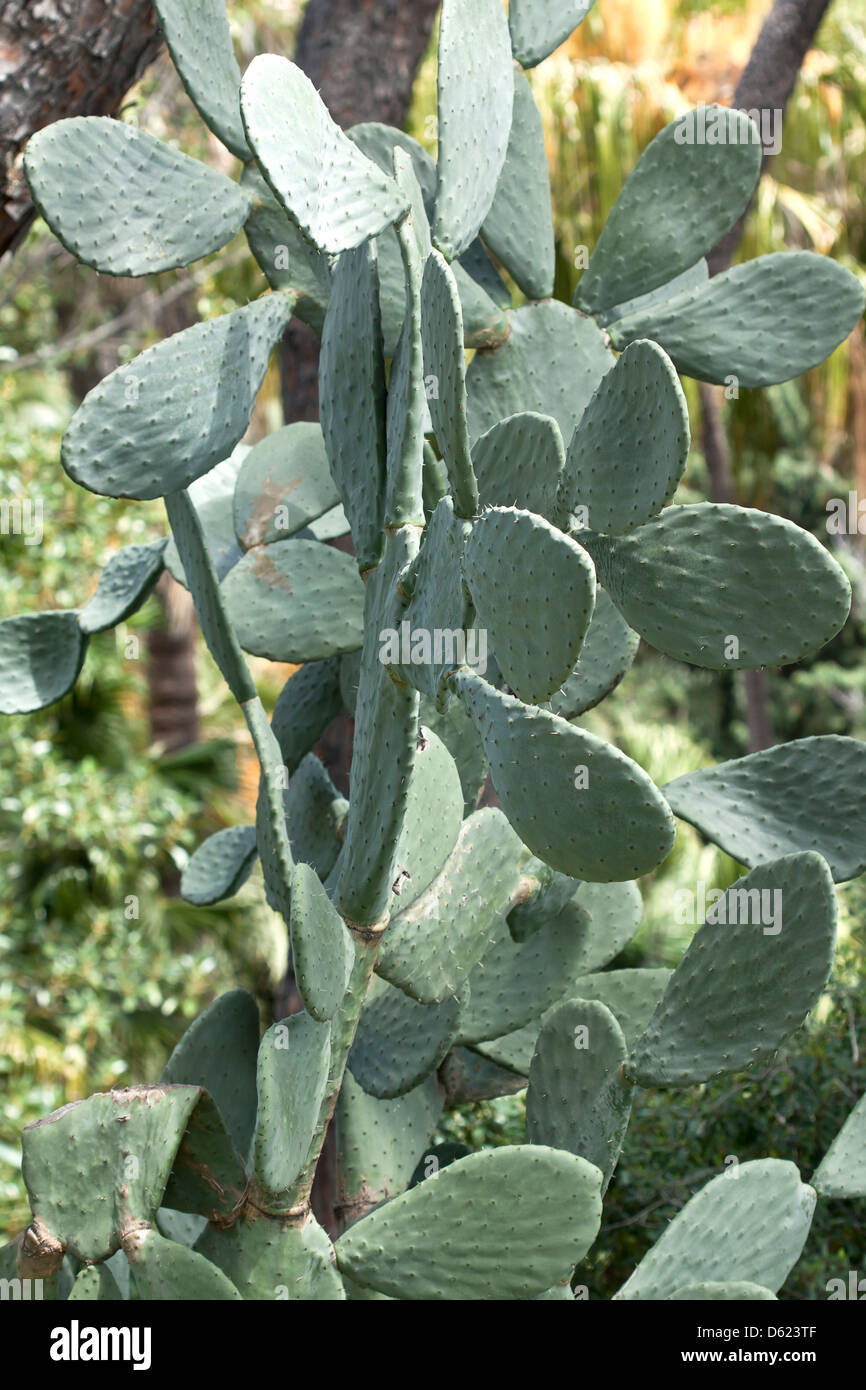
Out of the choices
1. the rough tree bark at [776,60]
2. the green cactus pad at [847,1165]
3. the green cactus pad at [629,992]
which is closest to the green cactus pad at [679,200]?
the green cactus pad at [629,992]

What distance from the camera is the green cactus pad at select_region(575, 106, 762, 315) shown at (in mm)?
1198

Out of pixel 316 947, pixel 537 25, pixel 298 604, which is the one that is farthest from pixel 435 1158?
pixel 537 25

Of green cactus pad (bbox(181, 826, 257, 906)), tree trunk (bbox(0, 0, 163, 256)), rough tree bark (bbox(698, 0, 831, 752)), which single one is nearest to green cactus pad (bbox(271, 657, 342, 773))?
green cactus pad (bbox(181, 826, 257, 906))

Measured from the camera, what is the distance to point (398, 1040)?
115 centimetres

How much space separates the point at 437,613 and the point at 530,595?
0.15 meters

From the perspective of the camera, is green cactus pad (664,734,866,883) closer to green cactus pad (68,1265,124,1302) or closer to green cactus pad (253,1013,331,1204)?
green cactus pad (253,1013,331,1204)

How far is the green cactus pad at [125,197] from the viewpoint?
0.94 meters

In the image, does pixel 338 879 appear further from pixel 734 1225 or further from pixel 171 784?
pixel 171 784

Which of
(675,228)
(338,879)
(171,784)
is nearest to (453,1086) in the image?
(338,879)

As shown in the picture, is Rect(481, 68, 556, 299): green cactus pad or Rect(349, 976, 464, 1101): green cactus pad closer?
Rect(349, 976, 464, 1101): green cactus pad

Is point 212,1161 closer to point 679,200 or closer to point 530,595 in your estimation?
point 530,595

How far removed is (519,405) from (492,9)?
1.16 ft

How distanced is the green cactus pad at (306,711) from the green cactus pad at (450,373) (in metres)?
0.52
